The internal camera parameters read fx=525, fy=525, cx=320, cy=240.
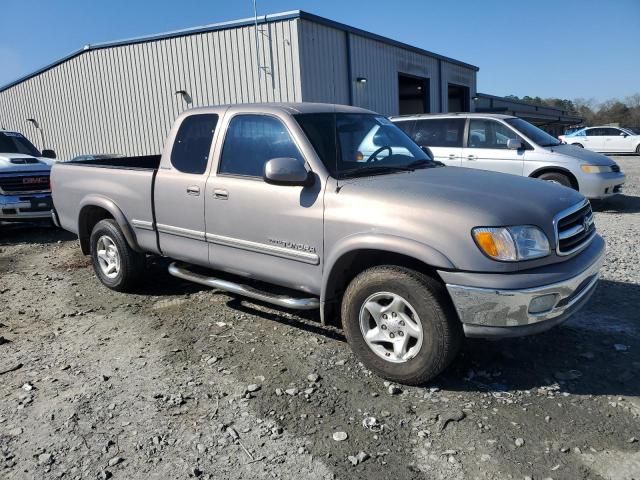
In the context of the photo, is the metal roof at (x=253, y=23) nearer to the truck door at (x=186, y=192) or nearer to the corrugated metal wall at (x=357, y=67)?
the corrugated metal wall at (x=357, y=67)

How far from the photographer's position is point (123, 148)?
19.8 m

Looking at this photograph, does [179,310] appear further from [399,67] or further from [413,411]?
[399,67]

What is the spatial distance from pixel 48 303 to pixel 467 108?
25809mm

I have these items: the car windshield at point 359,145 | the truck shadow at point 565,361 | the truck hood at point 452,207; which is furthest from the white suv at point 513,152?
the truck hood at point 452,207

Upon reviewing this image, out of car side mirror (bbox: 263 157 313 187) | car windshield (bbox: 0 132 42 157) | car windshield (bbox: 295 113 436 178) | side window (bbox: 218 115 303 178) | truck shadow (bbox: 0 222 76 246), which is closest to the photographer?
car side mirror (bbox: 263 157 313 187)

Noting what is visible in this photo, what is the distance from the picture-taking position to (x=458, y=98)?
93.3ft

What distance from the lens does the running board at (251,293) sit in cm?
390

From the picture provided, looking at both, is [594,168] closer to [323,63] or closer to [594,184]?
[594,184]

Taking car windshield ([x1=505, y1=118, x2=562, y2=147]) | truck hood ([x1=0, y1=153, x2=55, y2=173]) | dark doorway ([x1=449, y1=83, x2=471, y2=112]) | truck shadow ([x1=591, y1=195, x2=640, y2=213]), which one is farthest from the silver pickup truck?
dark doorway ([x1=449, y1=83, x2=471, y2=112])

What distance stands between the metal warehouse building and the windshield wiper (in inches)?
430

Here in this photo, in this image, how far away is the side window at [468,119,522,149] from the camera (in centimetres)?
989

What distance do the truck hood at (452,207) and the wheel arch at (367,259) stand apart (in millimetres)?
49

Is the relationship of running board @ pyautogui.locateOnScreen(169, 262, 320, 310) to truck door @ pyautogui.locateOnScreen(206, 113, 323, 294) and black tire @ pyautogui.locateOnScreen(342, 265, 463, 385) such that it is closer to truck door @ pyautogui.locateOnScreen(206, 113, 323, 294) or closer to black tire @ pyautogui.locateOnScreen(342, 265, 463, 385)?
truck door @ pyautogui.locateOnScreen(206, 113, 323, 294)

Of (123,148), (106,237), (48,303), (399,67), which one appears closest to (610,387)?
(106,237)
